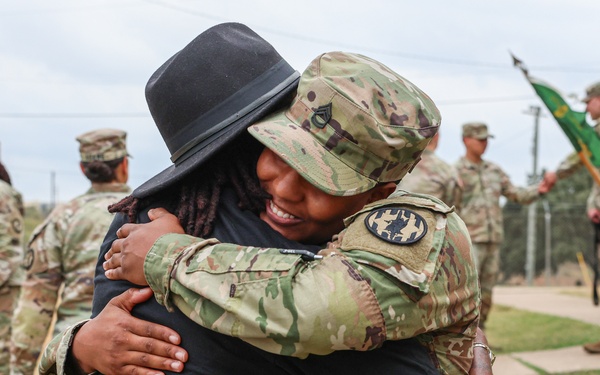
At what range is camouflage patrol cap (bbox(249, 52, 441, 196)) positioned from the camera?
1799 millimetres

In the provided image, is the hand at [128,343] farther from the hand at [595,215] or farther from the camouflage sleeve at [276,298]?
the hand at [595,215]

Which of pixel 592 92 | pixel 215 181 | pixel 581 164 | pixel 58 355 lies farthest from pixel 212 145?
pixel 581 164

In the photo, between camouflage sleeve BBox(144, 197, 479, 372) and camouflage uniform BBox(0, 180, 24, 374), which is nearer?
camouflage sleeve BBox(144, 197, 479, 372)

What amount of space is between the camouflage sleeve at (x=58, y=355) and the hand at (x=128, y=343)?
109mm

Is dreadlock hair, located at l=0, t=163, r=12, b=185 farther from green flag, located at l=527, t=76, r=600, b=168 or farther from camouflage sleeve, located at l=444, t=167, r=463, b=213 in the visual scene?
green flag, located at l=527, t=76, r=600, b=168

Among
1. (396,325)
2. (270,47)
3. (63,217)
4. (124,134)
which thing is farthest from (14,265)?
(396,325)

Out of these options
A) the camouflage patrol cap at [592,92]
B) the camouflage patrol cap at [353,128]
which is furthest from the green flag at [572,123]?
the camouflage patrol cap at [353,128]

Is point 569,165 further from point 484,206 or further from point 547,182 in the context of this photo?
point 484,206

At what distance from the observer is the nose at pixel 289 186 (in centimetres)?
190

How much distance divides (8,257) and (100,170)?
1.14 metres

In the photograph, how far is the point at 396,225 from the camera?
1746 millimetres

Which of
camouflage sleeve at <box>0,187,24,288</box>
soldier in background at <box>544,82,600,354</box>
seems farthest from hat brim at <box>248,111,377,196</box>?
soldier in background at <box>544,82,600,354</box>

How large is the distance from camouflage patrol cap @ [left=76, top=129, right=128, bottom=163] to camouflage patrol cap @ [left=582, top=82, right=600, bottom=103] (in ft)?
15.8

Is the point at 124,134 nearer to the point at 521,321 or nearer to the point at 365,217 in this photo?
the point at 365,217
